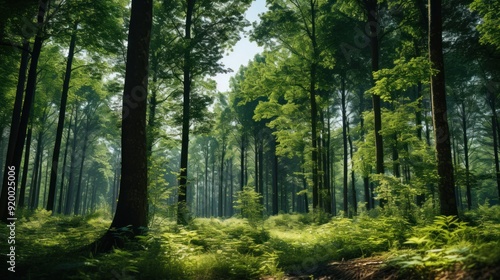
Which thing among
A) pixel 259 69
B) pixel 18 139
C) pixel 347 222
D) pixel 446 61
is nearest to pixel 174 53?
pixel 259 69

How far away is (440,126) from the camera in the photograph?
247 inches

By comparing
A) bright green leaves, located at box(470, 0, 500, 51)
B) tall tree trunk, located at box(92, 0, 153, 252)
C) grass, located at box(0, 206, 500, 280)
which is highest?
bright green leaves, located at box(470, 0, 500, 51)

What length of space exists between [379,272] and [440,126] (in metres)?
4.23

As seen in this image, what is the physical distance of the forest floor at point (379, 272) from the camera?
8.75 ft

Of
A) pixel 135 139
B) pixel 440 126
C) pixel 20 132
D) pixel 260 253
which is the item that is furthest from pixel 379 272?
pixel 20 132

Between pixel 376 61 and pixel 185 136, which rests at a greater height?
pixel 376 61

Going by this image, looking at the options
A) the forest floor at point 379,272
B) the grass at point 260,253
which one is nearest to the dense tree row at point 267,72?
the grass at point 260,253

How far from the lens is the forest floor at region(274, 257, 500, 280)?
105 inches

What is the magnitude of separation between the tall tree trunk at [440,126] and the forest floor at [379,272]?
305cm

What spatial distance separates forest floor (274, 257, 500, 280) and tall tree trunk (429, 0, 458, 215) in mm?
3054

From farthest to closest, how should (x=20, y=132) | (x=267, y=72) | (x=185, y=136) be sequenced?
1. (x=267, y=72)
2. (x=185, y=136)
3. (x=20, y=132)

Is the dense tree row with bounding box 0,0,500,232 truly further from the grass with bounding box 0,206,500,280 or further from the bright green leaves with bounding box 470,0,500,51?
the grass with bounding box 0,206,500,280

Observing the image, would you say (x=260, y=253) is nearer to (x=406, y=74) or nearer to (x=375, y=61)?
(x=406, y=74)

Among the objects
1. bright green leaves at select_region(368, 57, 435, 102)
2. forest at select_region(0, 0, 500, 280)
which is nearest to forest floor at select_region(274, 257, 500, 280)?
forest at select_region(0, 0, 500, 280)
